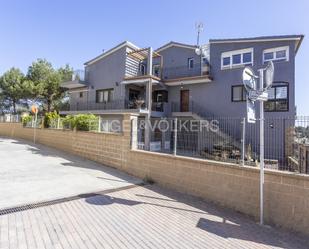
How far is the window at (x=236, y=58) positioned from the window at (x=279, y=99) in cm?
256

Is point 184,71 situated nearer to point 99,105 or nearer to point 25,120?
point 99,105

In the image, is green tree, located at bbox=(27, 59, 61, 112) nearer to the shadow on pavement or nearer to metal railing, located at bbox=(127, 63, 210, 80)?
metal railing, located at bbox=(127, 63, 210, 80)

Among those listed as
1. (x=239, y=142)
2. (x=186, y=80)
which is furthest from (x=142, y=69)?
(x=239, y=142)

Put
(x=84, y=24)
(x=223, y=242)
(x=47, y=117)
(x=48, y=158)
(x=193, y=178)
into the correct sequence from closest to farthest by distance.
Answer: (x=223, y=242)
(x=193, y=178)
(x=48, y=158)
(x=84, y=24)
(x=47, y=117)

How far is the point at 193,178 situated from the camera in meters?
6.64

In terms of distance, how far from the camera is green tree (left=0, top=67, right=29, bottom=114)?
98.2ft

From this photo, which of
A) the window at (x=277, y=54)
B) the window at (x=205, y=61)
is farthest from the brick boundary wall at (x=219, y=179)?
the window at (x=277, y=54)

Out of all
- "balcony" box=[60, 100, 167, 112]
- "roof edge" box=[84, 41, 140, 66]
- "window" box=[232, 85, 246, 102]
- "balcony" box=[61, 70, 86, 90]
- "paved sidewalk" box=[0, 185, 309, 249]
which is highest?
"roof edge" box=[84, 41, 140, 66]

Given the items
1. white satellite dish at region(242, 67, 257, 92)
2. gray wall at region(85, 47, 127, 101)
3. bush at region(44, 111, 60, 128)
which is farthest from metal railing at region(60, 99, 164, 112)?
white satellite dish at region(242, 67, 257, 92)

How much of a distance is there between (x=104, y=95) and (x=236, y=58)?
40.7ft

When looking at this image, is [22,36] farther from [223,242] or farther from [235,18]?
[223,242]

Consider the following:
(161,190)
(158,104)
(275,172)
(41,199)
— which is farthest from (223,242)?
(158,104)

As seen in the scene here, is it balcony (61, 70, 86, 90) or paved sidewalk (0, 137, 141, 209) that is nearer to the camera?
paved sidewalk (0, 137, 141, 209)

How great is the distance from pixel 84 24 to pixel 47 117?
6.69 meters
